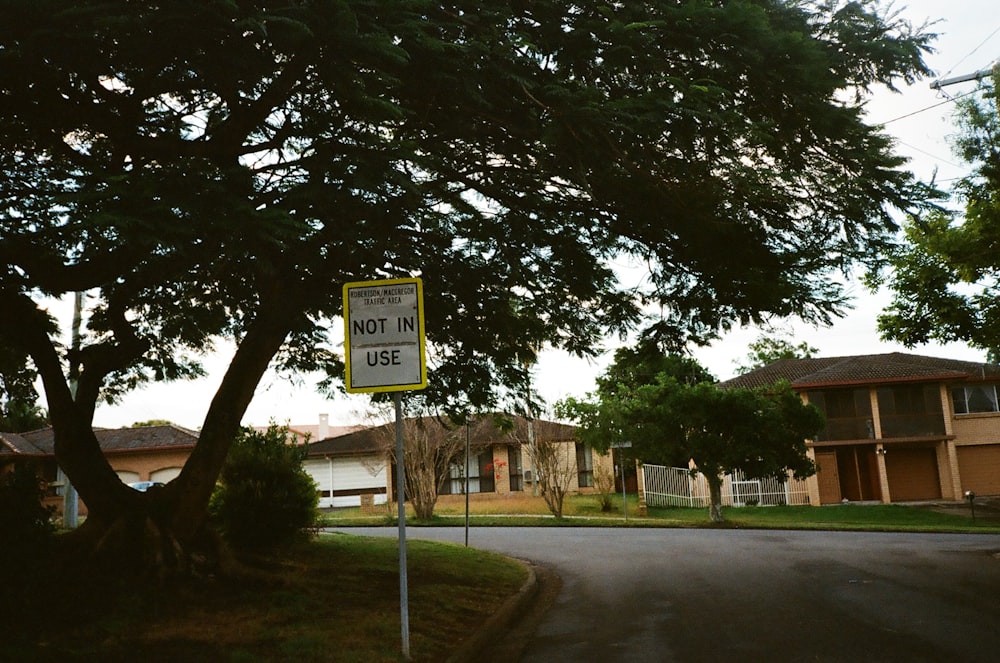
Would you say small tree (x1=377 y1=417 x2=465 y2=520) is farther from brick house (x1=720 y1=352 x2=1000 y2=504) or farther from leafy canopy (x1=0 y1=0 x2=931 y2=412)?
leafy canopy (x1=0 y1=0 x2=931 y2=412)

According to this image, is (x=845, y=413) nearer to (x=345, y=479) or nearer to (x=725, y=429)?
(x=725, y=429)

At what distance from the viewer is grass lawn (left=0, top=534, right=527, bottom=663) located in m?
7.54

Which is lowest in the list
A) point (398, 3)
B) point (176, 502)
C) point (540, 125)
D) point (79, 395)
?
point (176, 502)

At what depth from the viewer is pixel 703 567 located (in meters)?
15.3

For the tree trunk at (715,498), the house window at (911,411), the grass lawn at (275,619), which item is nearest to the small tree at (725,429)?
the tree trunk at (715,498)

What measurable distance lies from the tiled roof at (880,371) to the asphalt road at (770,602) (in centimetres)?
1987

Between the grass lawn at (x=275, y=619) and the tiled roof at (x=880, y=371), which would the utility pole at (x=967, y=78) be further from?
the tiled roof at (x=880, y=371)

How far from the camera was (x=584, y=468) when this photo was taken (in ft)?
171

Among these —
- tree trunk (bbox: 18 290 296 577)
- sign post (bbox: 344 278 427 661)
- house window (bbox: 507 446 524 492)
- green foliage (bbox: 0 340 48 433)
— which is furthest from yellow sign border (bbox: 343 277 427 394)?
house window (bbox: 507 446 524 492)

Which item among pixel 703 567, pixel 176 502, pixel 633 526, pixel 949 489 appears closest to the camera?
pixel 176 502

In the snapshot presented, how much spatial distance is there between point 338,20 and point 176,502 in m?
6.69

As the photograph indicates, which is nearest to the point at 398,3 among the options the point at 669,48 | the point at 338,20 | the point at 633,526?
the point at 338,20

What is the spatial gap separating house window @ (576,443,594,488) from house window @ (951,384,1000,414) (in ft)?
64.9

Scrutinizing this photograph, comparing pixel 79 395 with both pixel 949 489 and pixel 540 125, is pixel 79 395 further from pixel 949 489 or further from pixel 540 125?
pixel 949 489
